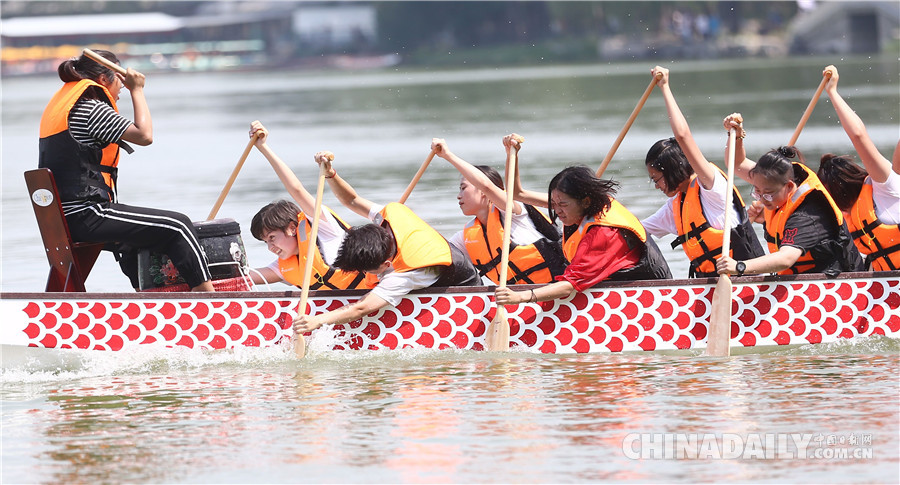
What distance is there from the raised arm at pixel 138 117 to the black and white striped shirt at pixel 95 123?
4cm

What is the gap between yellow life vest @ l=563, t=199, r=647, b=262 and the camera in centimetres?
780

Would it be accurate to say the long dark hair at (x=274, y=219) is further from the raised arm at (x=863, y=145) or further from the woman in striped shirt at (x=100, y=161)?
the raised arm at (x=863, y=145)

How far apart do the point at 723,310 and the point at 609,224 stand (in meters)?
0.82

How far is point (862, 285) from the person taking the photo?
26.2 ft

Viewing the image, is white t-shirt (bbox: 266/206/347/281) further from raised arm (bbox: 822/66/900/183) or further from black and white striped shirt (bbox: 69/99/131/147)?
raised arm (bbox: 822/66/900/183)

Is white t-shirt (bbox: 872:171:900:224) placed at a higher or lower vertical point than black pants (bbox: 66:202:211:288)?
higher

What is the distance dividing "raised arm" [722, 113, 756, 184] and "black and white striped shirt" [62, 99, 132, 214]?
349cm

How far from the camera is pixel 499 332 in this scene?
7941 millimetres

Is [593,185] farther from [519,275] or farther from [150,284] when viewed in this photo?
[150,284]

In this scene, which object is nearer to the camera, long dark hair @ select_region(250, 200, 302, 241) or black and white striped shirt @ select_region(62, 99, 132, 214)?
black and white striped shirt @ select_region(62, 99, 132, 214)

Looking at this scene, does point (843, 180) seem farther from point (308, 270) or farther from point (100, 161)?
point (100, 161)

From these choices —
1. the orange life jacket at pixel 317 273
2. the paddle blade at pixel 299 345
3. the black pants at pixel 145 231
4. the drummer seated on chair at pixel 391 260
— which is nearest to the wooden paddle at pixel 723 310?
the drummer seated on chair at pixel 391 260

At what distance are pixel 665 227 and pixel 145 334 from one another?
3.28 m

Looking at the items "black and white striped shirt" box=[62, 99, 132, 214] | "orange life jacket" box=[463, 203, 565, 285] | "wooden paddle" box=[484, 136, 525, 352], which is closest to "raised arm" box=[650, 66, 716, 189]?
"wooden paddle" box=[484, 136, 525, 352]
